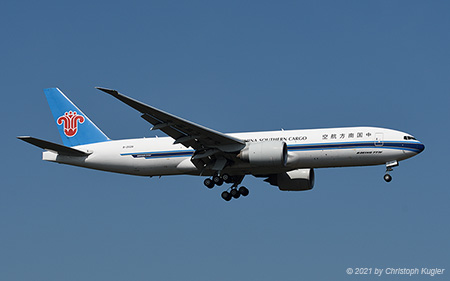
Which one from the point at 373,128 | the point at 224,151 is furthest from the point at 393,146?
the point at 224,151

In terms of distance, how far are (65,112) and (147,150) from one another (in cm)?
751

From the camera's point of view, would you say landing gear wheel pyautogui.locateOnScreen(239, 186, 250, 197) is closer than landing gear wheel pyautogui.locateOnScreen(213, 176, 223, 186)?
No

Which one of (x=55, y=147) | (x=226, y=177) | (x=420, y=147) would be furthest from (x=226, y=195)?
(x=420, y=147)

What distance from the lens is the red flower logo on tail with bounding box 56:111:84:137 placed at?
47312 millimetres

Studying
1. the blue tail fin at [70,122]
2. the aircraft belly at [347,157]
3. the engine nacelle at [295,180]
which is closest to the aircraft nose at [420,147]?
the aircraft belly at [347,157]

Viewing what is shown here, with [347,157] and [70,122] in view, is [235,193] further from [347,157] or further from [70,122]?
[70,122]

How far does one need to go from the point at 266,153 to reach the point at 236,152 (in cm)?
197

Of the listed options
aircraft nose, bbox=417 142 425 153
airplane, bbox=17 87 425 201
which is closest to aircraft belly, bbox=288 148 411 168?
airplane, bbox=17 87 425 201

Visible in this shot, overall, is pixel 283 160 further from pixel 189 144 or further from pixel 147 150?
pixel 147 150

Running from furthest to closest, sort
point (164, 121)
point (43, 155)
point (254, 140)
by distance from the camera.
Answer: point (43, 155) < point (254, 140) < point (164, 121)

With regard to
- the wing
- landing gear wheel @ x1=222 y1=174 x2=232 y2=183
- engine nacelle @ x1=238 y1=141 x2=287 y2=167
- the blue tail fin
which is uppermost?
the blue tail fin

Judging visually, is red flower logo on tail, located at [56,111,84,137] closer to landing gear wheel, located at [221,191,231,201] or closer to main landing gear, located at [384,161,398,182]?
landing gear wheel, located at [221,191,231,201]

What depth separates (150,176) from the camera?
145ft

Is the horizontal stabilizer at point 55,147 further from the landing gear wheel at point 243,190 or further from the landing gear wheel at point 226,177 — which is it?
the landing gear wheel at point 243,190
